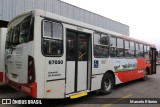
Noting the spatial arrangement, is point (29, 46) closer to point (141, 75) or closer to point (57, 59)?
point (57, 59)

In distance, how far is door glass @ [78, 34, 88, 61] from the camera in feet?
21.5

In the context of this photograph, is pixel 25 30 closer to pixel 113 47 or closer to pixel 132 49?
pixel 113 47

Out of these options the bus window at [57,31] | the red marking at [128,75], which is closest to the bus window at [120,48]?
the red marking at [128,75]

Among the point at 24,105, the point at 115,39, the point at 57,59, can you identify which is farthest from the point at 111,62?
the point at 24,105

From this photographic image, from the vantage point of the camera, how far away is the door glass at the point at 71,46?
5994 millimetres

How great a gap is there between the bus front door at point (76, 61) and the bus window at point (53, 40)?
0.39 m

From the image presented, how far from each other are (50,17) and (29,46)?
1.07 metres

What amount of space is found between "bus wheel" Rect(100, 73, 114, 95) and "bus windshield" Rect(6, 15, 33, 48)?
3.86 m

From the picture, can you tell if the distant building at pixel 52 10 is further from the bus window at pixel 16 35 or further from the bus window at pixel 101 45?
the bus window at pixel 101 45

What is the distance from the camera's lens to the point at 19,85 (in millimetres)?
5520

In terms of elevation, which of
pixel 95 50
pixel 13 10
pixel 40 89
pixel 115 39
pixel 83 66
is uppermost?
pixel 13 10

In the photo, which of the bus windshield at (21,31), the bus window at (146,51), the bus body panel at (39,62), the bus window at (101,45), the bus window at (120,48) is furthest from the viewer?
the bus window at (146,51)

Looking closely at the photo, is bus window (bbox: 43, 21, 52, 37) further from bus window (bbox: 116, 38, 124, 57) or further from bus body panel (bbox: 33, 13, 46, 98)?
bus window (bbox: 116, 38, 124, 57)

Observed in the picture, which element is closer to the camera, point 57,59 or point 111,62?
point 57,59
